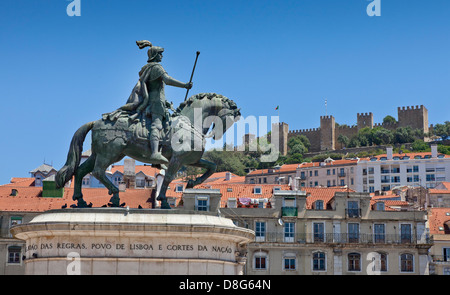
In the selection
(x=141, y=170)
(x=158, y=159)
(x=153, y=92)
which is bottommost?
(x=158, y=159)

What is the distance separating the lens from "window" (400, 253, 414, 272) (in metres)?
57.7

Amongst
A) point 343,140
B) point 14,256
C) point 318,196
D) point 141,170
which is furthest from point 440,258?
point 343,140

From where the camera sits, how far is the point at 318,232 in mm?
58312

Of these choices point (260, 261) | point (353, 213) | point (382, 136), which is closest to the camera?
point (260, 261)

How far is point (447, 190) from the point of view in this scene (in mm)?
93438

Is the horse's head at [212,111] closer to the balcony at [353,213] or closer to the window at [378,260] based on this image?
the window at [378,260]

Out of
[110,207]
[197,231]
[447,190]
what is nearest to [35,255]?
[110,207]

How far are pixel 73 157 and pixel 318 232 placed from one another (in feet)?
131

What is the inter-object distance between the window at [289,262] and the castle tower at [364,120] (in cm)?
13626

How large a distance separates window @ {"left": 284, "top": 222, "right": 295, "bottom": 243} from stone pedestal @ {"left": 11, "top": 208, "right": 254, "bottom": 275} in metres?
39.4

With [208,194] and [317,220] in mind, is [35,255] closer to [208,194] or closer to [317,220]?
[208,194]

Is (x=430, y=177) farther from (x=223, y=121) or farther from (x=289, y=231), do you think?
(x=223, y=121)

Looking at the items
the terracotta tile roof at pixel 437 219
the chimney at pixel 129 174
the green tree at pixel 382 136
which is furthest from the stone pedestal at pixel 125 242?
the green tree at pixel 382 136

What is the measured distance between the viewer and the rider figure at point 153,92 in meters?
20.1
